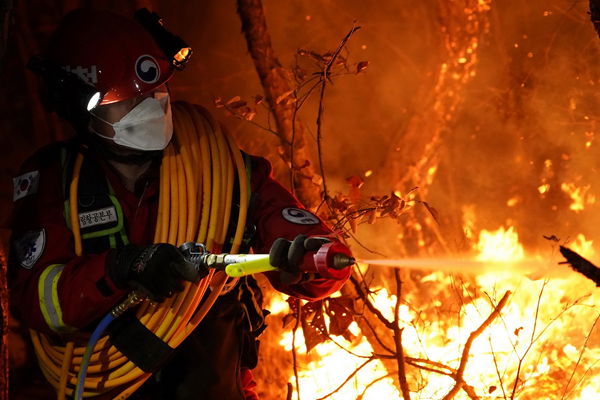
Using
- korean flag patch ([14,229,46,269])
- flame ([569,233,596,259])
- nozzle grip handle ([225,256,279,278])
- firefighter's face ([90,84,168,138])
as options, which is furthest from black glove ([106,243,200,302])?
flame ([569,233,596,259])

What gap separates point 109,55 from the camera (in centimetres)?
263

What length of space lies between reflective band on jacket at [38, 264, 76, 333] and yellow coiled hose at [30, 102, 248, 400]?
176mm

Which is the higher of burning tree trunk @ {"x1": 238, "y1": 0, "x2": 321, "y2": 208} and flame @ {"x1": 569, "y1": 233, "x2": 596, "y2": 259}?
burning tree trunk @ {"x1": 238, "y1": 0, "x2": 321, "y2": 208}

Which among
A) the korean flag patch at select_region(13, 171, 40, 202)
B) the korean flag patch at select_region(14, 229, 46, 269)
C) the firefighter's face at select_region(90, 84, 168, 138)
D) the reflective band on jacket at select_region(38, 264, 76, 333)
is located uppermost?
the firefighter's face at select_region(90, 84, 168, 138)

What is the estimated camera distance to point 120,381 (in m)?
2.54

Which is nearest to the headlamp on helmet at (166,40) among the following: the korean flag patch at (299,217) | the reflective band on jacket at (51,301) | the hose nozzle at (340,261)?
the korean flag patch at (299,217)

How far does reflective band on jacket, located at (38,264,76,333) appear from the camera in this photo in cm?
237

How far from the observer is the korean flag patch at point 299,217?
2664 mm

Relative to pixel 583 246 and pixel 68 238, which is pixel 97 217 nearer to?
pixel 68 238

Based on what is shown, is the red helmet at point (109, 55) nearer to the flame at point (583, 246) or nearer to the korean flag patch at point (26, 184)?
the korean flag patch at point (26, 184)

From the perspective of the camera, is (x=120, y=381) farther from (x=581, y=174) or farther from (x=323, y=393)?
(x=581, y=174)

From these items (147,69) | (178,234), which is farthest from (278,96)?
(178,234)

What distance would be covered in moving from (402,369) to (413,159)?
1635 millimetres

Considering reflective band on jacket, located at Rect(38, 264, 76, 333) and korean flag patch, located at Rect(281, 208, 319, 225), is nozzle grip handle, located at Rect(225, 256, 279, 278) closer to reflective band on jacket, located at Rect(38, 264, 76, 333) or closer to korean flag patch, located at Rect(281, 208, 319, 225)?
korean flag patch, located at Rect(281, 208, 319, 225)
